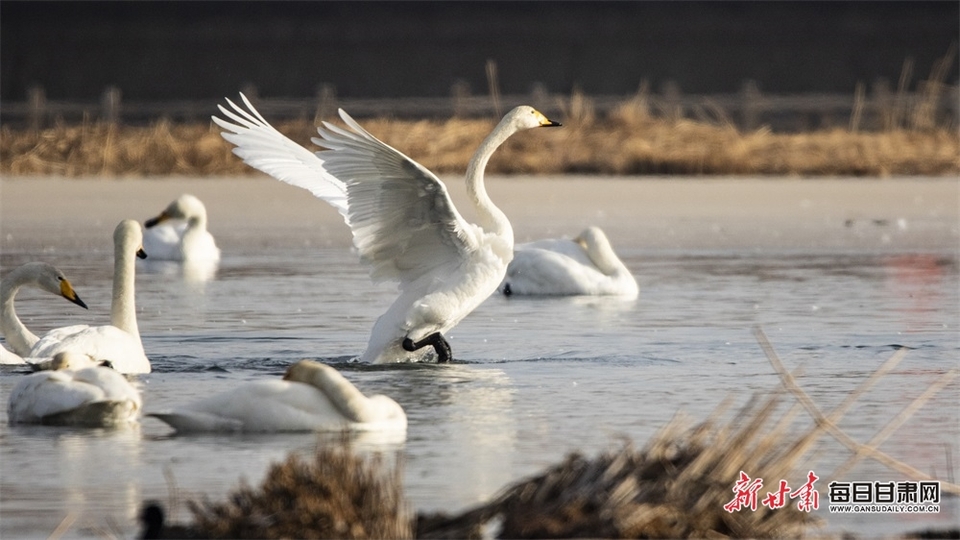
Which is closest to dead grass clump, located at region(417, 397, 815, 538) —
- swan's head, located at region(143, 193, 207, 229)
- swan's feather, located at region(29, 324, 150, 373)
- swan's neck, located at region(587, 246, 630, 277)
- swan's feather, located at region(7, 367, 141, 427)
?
swan's feather, located at region(7, 367, 141, 427)

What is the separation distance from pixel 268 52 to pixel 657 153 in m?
13.4

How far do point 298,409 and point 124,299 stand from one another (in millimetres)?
2509

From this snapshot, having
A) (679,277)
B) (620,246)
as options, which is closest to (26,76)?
(620,246)

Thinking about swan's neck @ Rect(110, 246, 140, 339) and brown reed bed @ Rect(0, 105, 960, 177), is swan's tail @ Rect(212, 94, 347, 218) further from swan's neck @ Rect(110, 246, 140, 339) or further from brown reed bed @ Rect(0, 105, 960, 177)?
brown reed bed @ Rect(0, 105, 960, 177)

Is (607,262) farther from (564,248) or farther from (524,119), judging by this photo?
(524,119)

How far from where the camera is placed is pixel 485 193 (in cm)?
891

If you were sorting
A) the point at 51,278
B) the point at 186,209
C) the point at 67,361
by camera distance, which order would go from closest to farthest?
the point at 67,361
the point at 51,278
the point at 186,209

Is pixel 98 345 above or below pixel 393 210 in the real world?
below

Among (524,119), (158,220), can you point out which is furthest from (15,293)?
(158,220)

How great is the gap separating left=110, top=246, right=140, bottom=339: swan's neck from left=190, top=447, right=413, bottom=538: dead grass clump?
12.8 ft

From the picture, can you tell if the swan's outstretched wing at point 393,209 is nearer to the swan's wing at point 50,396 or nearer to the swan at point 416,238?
the swan at point 416,238

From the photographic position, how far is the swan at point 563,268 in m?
12.4

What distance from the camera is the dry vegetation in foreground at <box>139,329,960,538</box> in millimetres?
4324

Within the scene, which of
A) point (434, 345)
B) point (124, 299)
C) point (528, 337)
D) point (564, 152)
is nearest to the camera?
point (124, 299)
